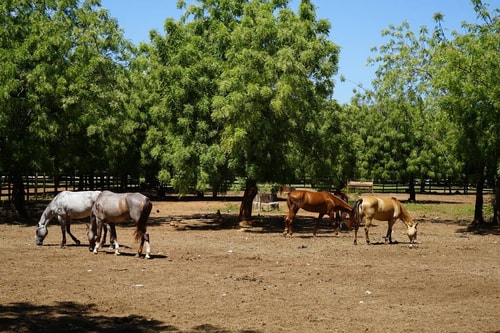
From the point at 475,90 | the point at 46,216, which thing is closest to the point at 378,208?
the point at 475,90

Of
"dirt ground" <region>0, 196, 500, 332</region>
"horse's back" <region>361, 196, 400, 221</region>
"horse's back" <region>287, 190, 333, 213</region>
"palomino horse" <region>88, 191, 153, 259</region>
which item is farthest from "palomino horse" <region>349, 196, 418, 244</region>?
"palomino horse" <region>88, 191, 153, 259</region>

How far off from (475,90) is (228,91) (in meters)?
9.56

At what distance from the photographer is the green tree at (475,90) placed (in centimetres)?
2133

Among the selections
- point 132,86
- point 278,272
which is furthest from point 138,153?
point 278,272

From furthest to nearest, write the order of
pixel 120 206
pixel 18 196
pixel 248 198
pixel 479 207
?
pixel 18 196
pixel 479 207
pixel 248 198
pixel 120 206

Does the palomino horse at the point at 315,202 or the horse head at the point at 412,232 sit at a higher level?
the palomino horse at the point at 315,202

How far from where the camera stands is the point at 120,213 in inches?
631

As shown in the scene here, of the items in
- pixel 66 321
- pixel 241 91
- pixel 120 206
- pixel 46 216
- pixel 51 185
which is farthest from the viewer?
pixel 51 185

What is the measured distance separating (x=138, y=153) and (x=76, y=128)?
1974 centimetres

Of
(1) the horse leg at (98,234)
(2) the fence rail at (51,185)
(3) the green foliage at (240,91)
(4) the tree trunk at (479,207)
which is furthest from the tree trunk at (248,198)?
(2) the fence rail at (51,185)

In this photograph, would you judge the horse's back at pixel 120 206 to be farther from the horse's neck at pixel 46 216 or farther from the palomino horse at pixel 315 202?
the palomino horse at pixel 315 202

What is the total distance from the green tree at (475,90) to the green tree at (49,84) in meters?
15.2

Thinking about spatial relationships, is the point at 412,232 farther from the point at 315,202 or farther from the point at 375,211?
the point at 315,202

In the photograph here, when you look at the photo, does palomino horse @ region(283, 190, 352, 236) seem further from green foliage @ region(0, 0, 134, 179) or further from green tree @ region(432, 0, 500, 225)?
green foliage @ region(0, 0, 134, 179)
